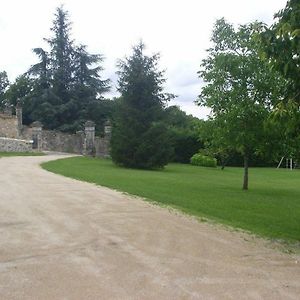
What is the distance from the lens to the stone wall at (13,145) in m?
38.8

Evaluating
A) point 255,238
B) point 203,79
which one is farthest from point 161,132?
point 255,238

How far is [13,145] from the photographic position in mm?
39625

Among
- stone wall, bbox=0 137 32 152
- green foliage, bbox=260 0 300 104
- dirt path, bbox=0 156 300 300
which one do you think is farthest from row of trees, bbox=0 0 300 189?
stone wall, bbox=0 137 32 152

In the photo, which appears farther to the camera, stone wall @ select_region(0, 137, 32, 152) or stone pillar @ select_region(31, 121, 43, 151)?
stone pillar @ select_region(31, 121, 43, 151)

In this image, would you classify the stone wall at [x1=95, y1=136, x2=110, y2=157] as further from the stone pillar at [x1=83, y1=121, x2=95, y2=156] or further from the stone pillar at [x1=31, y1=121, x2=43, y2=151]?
the stone pillar at [x1=31, y1=121, x2=43, y2=151]

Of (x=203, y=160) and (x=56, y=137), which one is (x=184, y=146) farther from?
(x=56, y=137)

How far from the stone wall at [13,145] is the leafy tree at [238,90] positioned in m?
22.6

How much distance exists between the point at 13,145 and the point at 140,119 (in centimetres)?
1156

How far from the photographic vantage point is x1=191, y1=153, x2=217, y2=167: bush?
45750mm

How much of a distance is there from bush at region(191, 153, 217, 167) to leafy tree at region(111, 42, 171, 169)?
38.2ft

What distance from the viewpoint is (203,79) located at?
2147cm

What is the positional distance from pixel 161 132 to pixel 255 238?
25367 millimetres

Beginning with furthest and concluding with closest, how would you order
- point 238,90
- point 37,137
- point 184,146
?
point 184,146, point 37,137, point 238,90

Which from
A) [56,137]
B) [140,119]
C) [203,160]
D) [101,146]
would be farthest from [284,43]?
[56,137]
